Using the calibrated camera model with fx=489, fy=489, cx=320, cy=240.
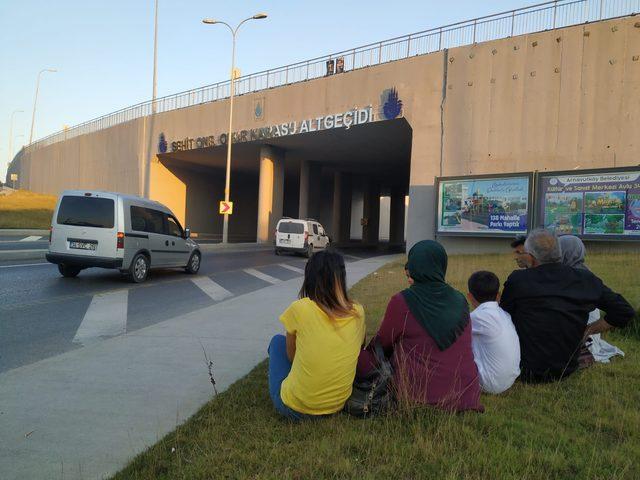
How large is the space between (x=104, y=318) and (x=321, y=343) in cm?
541

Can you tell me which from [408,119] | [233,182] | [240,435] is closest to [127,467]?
[240,435]

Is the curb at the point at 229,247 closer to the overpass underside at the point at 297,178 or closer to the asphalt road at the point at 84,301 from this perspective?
the overpass underside at the point at 297,178

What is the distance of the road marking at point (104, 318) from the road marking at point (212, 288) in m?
1.70

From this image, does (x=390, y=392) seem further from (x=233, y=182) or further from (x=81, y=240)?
(x=233, y=182)

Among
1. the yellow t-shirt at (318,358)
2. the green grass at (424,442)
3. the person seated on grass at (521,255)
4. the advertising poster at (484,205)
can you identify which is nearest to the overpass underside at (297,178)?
the advertising poster at (484,205)

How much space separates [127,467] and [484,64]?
18940 millimetres

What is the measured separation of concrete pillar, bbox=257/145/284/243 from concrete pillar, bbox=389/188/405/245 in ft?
63.0

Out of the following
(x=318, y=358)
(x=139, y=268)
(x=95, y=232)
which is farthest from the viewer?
(x=139, y=268)

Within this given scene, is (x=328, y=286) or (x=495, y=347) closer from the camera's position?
(x=328, y=286)

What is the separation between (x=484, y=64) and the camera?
60.2 feet

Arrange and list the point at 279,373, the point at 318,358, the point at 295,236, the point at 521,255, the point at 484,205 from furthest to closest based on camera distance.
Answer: the point at 295,236 → the point at 484,205 → the point at 521,255 → the point at 279,373 → the point at 318,358

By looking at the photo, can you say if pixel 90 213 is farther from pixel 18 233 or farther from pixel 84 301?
pixel 18 233

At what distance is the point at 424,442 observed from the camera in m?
2.80

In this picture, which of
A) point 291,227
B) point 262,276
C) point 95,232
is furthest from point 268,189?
point 95,232
